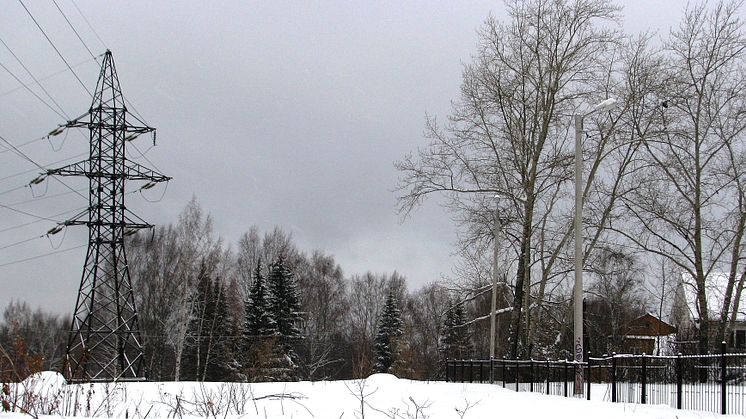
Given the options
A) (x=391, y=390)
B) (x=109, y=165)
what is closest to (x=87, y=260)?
(x=109, y=165)

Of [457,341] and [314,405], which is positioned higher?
[457,341]

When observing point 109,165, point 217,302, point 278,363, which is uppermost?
point 109,165

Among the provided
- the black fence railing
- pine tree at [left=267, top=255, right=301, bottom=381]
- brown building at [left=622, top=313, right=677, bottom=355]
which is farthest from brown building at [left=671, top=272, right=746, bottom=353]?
pine tree at [left=267, top=255, right=301, bottom=381]

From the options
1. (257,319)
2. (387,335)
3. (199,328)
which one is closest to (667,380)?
(199,328)

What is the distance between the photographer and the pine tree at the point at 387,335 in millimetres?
65812

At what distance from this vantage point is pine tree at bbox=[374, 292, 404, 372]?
216 feet

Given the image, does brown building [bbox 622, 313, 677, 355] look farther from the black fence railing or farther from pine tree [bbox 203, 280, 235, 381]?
pine tree [bbox 203, 280, 235, 381]

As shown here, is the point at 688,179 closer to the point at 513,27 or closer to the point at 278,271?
the point at 513,27

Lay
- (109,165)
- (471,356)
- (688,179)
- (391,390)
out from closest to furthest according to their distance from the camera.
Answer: (391,390) → (109,165) → (688,179) → (471,356)

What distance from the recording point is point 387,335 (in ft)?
218

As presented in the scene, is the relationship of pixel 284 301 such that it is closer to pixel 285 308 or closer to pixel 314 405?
pixel 285 308

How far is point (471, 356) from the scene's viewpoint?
6969cm

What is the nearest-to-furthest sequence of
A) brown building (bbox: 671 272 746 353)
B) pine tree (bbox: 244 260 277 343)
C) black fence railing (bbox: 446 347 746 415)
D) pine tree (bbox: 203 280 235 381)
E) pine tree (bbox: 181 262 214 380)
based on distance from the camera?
black fence railing (bbox: 446 347 746 415) → brown building (bbox: 671 272 746 353) → pine tree (bbox: 181 262 214 380) → pine tree (bbox: 203 280 235 381) → pine tree (bbox: 244 260 277 343)

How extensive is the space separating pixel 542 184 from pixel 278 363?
1115 inches
